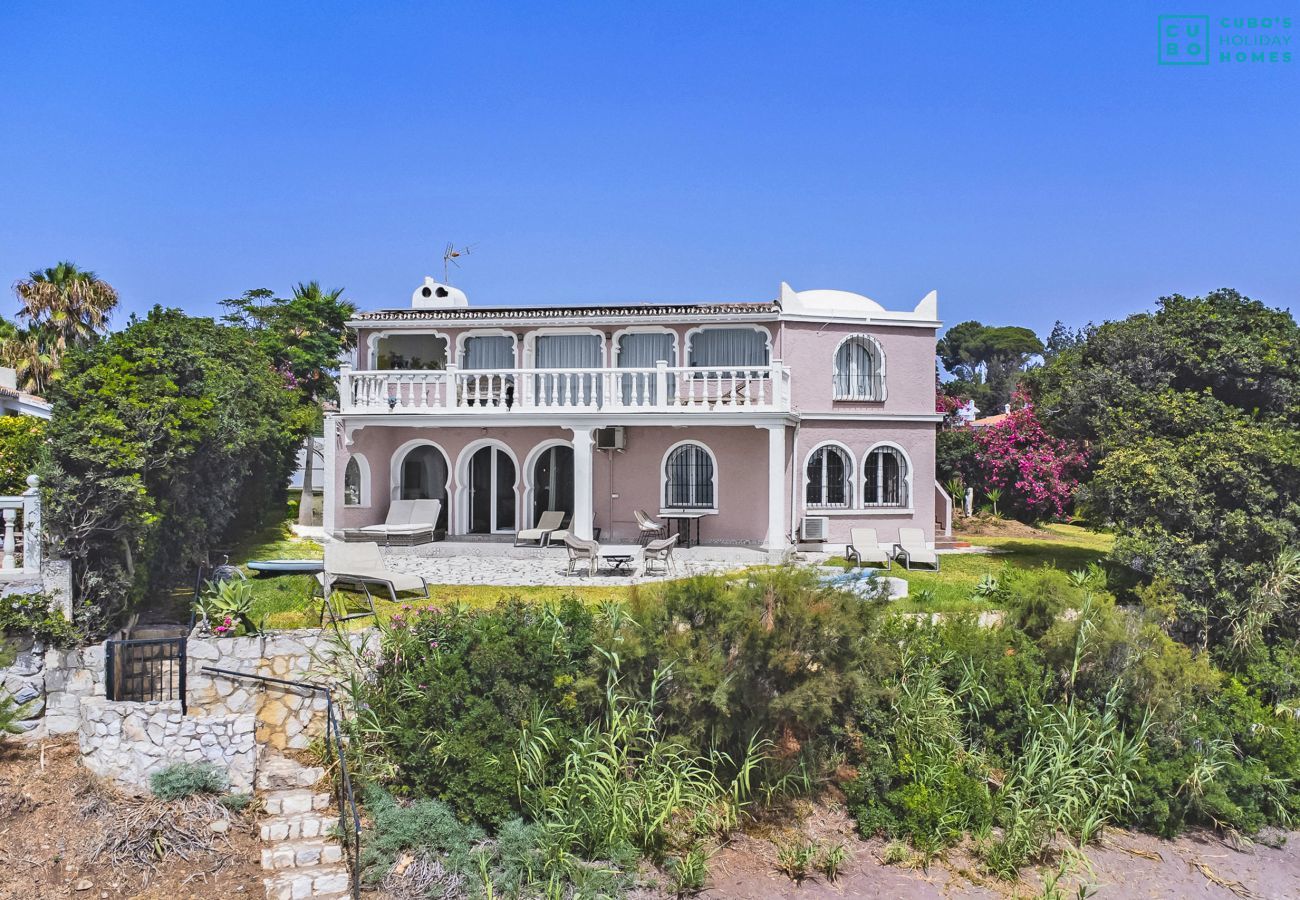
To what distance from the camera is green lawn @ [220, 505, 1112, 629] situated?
12805 millimetres

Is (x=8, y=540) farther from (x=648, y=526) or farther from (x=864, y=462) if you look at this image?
(x=864, y=462)

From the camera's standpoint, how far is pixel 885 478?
72.1 feet

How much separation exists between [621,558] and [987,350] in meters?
66.3

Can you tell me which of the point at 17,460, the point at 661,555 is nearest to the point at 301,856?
the point at 17,460

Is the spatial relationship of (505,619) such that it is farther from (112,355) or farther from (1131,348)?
(1131,348)

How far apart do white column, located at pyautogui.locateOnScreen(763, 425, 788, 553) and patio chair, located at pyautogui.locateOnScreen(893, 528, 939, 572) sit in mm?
2666

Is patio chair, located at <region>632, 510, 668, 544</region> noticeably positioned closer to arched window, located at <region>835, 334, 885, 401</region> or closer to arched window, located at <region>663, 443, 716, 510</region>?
arched window, located at <region>663, 443, 716, 510</region>

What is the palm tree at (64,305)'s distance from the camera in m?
26.3

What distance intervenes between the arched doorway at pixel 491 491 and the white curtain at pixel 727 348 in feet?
19.3

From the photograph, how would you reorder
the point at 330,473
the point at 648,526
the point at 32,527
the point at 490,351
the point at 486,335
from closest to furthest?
the point at 32,527
the point at 648,526
the point at 330,473
the point at 486,335
the point at 490,351

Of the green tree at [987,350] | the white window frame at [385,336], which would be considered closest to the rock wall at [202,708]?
the white window frame at [385,336]

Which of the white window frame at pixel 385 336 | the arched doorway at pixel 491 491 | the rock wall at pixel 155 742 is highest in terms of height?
the white window frame at pixel 385 336

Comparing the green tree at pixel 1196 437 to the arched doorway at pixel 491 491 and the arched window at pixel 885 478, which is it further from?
the arched doorway at pixel 491 491

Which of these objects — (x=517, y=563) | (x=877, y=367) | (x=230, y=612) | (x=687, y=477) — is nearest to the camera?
(x=230, y=612)
